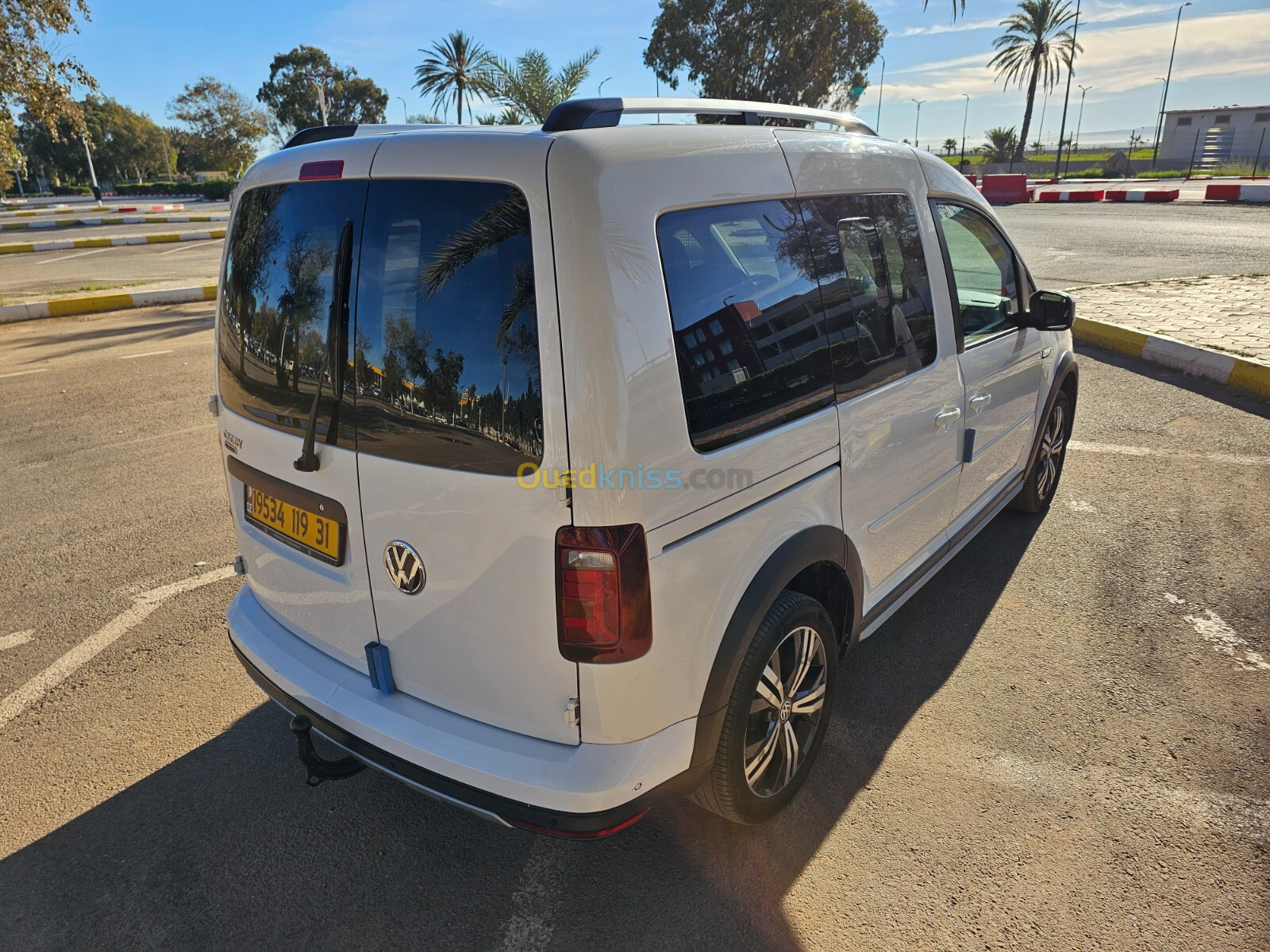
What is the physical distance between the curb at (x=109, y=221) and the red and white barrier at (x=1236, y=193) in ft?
103

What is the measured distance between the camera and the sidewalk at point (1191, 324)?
24.0 ft

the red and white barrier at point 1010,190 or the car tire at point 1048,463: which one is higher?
the red and white barrier at point 1010,190

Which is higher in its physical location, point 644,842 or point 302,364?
point 302,364

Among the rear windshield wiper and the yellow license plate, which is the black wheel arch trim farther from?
the rear windshield wiper

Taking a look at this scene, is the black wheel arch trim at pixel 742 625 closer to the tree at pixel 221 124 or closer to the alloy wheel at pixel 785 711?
the alloy wheel at pixel 785 711

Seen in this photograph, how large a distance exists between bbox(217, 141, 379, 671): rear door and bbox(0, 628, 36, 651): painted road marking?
1.83 metres

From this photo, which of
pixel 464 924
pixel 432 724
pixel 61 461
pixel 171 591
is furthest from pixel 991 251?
pixel 61 461

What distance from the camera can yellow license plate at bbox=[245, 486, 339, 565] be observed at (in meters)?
2.30

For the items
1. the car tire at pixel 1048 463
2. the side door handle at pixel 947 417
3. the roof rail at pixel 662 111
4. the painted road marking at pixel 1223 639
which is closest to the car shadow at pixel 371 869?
the side door handle at pixel 947 417

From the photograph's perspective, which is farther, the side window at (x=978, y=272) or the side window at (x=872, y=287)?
the side window at (x=978, y=272)

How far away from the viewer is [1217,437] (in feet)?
19.6

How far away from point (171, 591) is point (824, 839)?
10.8 ft

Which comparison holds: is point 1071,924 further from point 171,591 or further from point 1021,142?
point 1021,142

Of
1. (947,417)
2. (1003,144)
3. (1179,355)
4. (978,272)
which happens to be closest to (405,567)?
(947,417)
